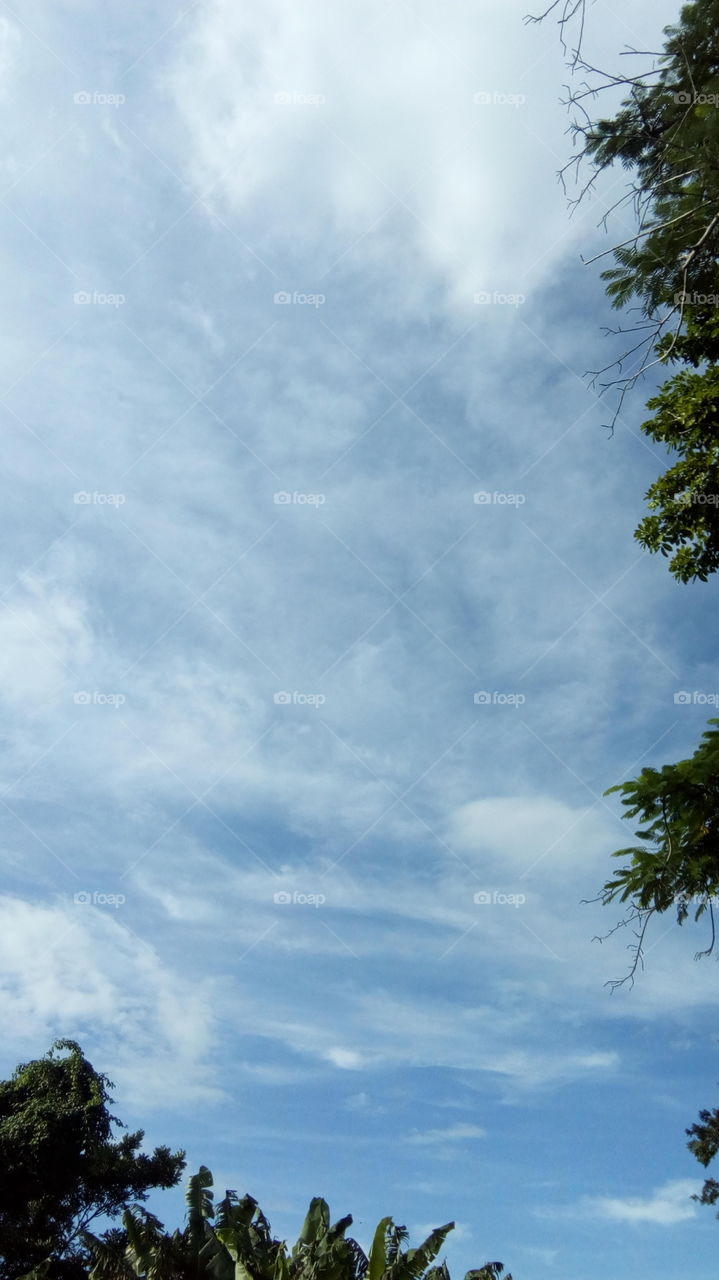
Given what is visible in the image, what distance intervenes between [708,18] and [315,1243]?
66.2 ft

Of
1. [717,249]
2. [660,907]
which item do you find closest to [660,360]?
[717,249]

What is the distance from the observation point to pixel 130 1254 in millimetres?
13875

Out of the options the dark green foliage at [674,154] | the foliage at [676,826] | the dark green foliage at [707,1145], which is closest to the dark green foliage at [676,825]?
the foliage at [676,826]

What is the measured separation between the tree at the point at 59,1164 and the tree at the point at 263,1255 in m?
6.17

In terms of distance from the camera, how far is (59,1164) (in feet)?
69.6

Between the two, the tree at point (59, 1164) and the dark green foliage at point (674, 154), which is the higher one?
the dark green foliage at point (674, 154)

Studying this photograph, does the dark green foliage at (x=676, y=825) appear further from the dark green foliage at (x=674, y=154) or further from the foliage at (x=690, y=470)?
the dark green foliage at (x=674, y=154)

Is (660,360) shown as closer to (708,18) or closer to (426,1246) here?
(708,18)

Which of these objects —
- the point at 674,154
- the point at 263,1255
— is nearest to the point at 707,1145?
the point at 263,1255

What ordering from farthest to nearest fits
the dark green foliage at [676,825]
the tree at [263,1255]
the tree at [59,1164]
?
the tree at [59,1164]
the tree at [263,1255]
the dark green foliage at [676,825]

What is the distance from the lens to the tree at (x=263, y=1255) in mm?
12680

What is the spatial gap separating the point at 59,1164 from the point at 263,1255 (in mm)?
9630

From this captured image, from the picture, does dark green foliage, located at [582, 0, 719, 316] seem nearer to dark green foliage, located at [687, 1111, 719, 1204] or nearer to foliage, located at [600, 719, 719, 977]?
foliage, located at [600, 719, 719, 977]

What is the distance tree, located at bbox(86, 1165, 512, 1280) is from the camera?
41.6 feet
